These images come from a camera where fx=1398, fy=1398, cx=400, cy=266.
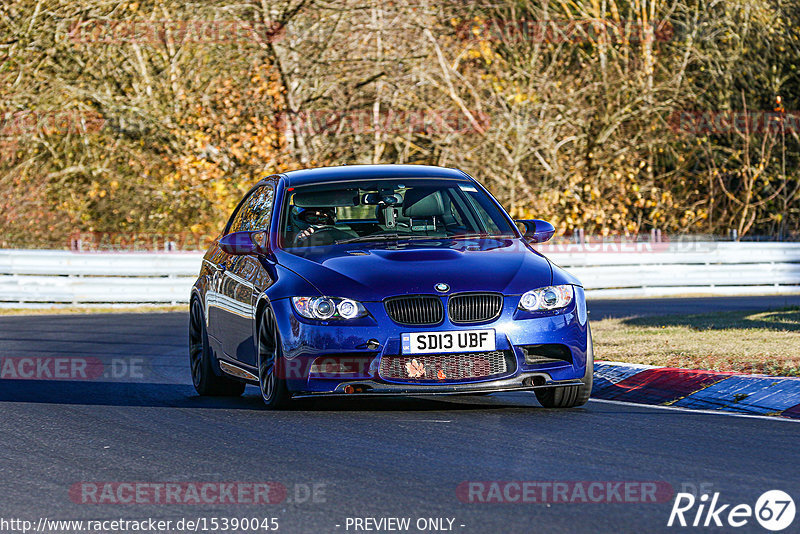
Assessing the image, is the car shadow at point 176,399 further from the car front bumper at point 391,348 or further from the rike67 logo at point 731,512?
the rike67 logo at point 731,512

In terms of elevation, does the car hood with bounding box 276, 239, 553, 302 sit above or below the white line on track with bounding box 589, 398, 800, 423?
above

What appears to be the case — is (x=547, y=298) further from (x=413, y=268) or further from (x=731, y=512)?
(x=731, y=512)

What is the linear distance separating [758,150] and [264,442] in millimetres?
27290

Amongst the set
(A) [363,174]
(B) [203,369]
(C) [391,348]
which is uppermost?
(A) [363,174]

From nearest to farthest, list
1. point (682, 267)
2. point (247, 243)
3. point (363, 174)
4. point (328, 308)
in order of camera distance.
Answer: point (328, 308) < point (247, 243) < point (363, 174) < point (682, 267)

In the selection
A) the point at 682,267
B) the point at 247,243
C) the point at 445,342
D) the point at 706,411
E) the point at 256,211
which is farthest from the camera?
the point at 682,267

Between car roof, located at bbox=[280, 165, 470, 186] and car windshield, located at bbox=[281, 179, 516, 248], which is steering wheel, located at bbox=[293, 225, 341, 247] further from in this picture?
car roof, located at bbox=[280, 165, 470, 186]

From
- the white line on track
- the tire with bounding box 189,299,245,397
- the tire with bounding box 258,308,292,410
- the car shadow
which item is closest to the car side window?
the tire with bounding box 189,299,245,397

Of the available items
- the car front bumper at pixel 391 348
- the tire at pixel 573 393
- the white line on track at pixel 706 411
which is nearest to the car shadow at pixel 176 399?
the tire at pixel 573 393

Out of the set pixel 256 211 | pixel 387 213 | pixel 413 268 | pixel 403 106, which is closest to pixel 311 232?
pixel 387 213

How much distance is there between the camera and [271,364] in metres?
8.84

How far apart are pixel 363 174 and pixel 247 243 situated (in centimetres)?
107

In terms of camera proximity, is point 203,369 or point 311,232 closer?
point 311,232

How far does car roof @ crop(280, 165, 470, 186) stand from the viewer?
1005cm
